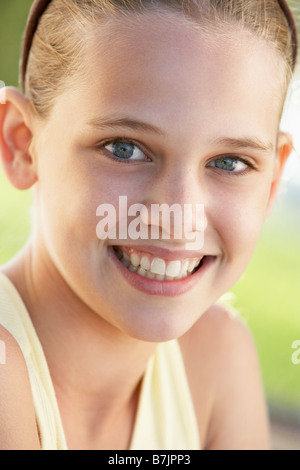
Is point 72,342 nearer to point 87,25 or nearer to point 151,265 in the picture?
point 151,265

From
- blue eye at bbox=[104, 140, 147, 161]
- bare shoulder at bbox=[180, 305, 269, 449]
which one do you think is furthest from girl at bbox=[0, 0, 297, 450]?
bare shoulder at bbox=[180, 305, 269, 449]

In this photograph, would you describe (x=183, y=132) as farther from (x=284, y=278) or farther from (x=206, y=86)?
(x=284, y=278)

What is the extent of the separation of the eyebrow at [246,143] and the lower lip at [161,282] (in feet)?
0.65

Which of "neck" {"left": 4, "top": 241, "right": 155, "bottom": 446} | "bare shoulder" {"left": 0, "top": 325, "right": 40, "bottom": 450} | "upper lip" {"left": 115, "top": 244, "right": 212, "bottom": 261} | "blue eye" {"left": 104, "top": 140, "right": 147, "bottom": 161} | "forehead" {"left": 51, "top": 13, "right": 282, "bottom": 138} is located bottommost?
"bare shoulder" {"left": 0, "top": 325, "right": 40, "bottom": 450}

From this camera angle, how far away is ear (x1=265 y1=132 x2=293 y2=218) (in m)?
1.26

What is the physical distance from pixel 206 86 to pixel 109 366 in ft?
1.78

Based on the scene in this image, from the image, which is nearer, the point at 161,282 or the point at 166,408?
the point at 161,282

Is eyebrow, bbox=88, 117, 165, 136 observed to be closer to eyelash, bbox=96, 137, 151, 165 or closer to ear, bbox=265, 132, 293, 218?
eyelash, bbox=96, 137, 151, 165

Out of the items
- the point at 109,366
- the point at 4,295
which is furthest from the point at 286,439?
the point at 4,295

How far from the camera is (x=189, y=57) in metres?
0.95

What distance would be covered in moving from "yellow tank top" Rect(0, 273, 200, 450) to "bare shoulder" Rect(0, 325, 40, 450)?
0.03 m

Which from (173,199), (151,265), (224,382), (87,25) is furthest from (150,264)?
(224,382)

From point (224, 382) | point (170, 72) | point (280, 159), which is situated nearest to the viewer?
point (170, 72)

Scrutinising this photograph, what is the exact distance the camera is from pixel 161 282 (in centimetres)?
109
